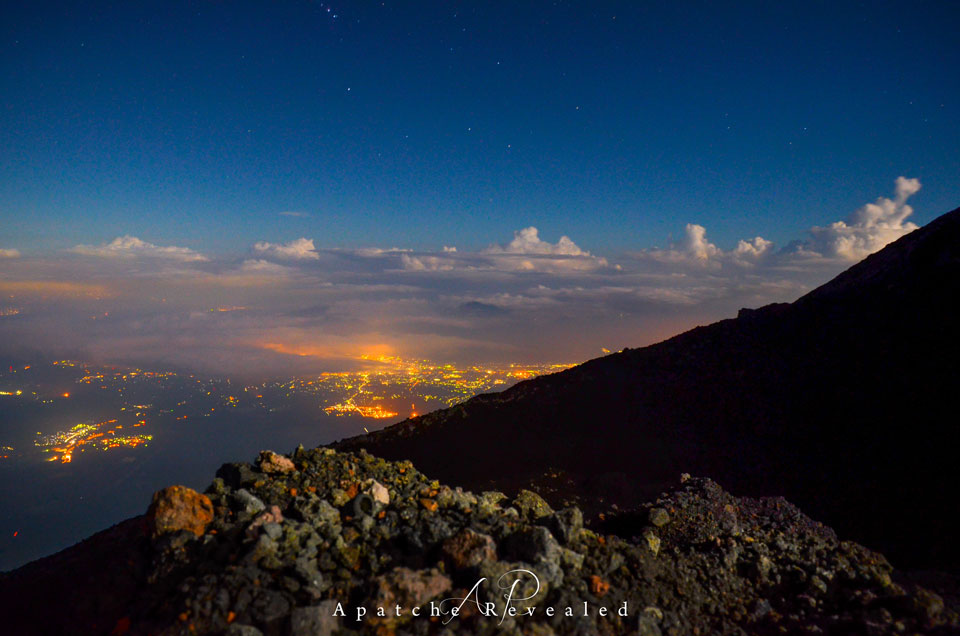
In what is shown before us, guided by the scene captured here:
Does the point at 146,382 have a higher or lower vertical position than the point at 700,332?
lower

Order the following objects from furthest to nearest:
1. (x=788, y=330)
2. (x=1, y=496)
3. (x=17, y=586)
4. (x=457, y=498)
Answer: (x=1, y=496) < (x=788, y=330) < (x=17, y=586) < (x=457, y=498)

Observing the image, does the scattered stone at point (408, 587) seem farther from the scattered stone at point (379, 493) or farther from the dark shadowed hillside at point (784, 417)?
the dark shadowed hillside at point (784, 417)

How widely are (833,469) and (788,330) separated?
9.94 m

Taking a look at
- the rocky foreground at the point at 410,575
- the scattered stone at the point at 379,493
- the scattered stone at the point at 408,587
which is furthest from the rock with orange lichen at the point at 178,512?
the scattered stone at the point at 408,587

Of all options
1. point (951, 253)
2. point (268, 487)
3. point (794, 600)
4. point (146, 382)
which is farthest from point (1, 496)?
point (951, 253)

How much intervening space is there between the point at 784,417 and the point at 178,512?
78.8ft

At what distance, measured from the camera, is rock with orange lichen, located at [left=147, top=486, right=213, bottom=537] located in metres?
8.45

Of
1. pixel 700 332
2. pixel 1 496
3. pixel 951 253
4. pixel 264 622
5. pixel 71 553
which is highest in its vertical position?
pixel 951 253

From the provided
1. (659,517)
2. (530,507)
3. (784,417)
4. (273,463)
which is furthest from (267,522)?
(784,417)

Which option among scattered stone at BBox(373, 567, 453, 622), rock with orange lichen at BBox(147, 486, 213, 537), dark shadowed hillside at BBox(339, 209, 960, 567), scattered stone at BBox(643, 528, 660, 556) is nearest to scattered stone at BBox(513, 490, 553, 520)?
scattered stone at BBox(643, 528, 660, 556)

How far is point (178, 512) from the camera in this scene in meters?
8.62

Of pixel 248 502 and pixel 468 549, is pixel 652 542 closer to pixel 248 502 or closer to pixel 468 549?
pixel 468 549

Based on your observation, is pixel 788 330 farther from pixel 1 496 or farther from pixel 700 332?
pixel 1 496

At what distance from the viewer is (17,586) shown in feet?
37.6
